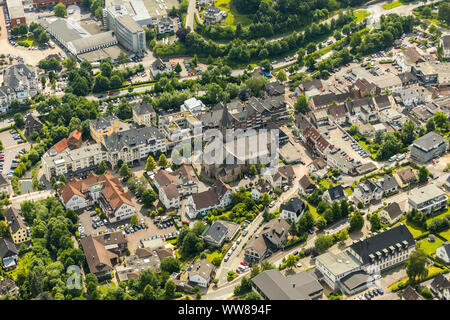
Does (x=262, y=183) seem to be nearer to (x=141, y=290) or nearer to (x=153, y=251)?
(x=153, y=251)

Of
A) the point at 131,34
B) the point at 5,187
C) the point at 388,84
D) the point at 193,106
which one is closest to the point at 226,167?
the point at 193,106

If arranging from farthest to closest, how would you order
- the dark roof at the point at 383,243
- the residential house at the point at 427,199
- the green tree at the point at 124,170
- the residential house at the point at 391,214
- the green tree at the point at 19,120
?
the green tree at the point at 19,120
the green tree at the point at 124,170
the residential house at the point at 427,199
the residential house at the point at 391,214
the dark roof at the point at 383,243

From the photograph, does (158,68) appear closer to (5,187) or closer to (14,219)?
(5,187)

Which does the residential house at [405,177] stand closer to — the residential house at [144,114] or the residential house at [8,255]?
the residential house at [144,114]

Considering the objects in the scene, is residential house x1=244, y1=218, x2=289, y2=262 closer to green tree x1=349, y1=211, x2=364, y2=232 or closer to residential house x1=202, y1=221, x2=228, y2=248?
residential house x1=202, y1=221, x2=228, y2=248

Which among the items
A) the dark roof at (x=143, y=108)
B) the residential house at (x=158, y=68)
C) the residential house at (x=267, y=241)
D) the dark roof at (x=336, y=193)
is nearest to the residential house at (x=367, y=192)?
the dark roof at (x=336, y=193)

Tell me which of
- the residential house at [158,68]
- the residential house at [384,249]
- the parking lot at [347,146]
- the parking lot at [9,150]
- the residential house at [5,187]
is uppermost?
the residential house at [384,249]
